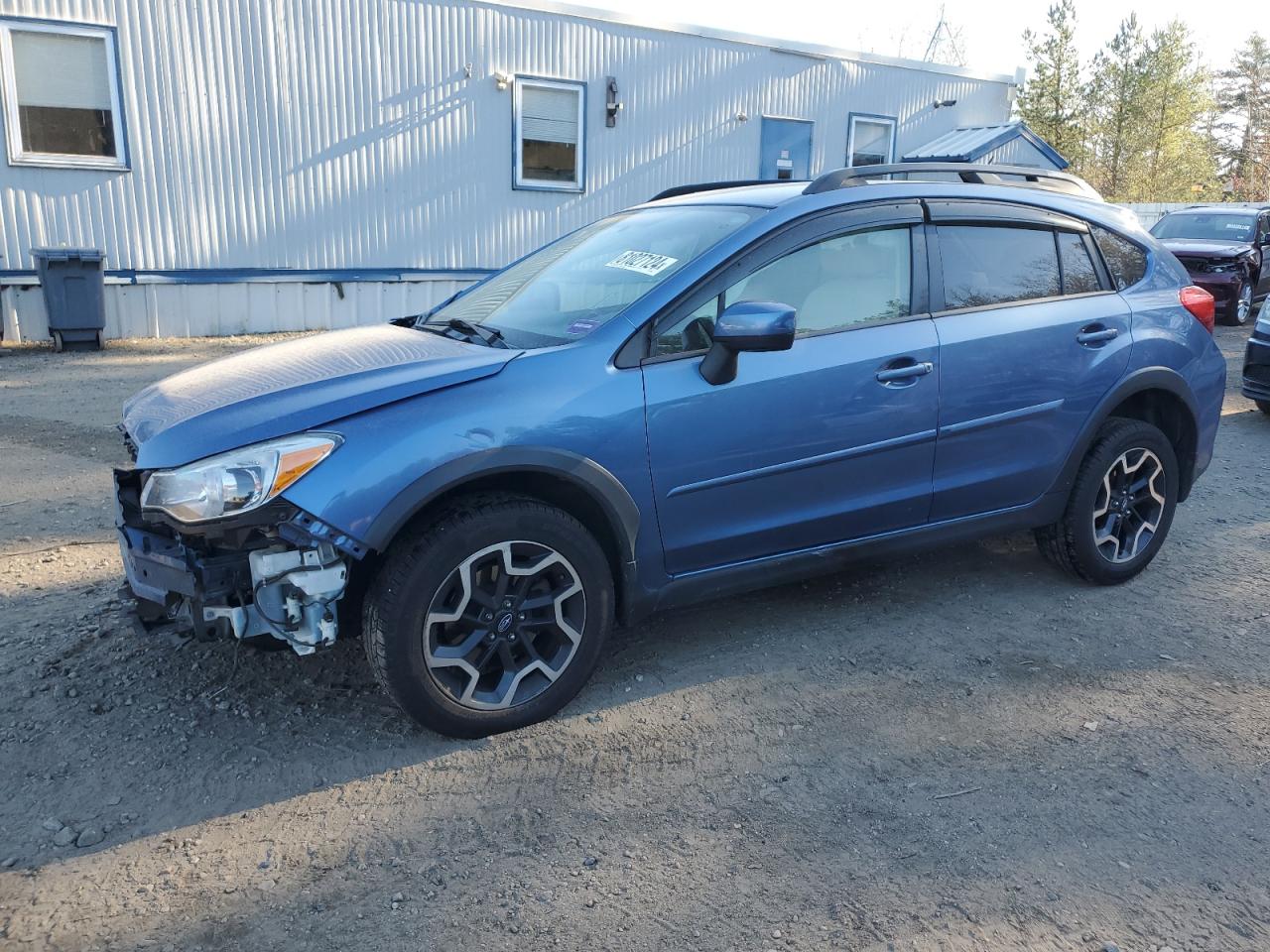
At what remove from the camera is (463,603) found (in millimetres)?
3037

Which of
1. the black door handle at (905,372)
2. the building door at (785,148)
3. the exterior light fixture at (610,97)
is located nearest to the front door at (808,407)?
the black door handle at (905,372)

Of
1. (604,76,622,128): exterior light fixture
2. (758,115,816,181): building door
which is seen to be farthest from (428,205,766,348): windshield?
(758,115,816,181): building door

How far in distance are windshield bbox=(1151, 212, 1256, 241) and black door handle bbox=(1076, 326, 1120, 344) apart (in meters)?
13.4

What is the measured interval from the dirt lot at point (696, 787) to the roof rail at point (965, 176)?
5.81ft

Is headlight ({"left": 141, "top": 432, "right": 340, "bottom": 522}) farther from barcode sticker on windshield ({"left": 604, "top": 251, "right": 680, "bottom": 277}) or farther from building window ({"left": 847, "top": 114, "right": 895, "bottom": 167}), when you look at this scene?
building window ({"left": 847, "top": 114, "right": 895, "bottom": 167})

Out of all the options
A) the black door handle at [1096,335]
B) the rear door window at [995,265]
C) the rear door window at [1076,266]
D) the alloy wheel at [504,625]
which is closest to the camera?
the alloy wheel at [504,625]

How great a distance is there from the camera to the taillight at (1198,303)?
4.53 meters

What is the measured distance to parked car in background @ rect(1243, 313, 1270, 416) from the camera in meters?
8.12

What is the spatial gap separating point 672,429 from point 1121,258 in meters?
2.52

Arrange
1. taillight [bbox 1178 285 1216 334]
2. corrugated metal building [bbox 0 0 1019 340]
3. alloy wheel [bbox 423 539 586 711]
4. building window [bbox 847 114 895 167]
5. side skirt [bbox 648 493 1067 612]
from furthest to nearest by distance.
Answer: building window [bbox 847 114 895 167], corrugated metal building [bbox 0 0 1019 340], taillight [bbox 1178 285 1216 334], side skirt [bbox 648 493 1067 612], alloy wheel [bbox 423 539 586 711]

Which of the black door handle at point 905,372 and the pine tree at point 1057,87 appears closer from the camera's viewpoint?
the black door handle at point 905,372

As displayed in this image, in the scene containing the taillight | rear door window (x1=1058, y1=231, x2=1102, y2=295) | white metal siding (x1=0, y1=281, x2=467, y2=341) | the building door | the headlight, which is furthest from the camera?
the building door

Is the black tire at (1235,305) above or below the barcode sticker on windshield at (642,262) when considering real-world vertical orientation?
below

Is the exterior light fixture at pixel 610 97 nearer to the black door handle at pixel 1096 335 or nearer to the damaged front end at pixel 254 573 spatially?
the black door handle at pixel 1096 335
